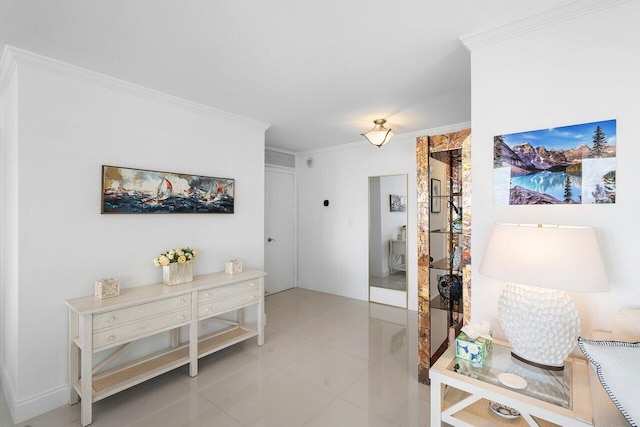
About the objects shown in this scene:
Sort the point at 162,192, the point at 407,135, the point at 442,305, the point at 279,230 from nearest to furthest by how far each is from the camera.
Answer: the point at 442,305 → the point at 162,192 → the point at 407,135 → the point at 279,230

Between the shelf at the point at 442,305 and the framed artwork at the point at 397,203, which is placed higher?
the framed artwork at the point at 397,203

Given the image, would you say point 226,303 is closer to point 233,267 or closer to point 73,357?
point 233,267

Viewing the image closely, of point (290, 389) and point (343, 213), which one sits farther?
point (343, 213)

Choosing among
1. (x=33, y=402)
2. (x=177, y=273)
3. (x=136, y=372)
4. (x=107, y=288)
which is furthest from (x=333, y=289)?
(x=33, y=402)

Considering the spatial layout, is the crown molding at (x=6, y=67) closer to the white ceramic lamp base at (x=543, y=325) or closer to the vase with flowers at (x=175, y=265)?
the vase with flowers at (x=175, y=265)

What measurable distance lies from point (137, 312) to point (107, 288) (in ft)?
0.97

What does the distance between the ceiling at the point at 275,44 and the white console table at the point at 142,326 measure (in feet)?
5.82

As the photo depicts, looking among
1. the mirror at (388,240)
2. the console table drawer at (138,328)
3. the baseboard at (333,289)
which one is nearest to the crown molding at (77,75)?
the console table drawer at (138,328)

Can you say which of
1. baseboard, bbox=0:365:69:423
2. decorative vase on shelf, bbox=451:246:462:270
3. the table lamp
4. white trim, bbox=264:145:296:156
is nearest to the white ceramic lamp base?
the table lamp

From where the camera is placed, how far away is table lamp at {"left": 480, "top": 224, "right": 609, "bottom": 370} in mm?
1249

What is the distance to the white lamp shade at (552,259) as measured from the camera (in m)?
1.23

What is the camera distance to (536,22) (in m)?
1.63

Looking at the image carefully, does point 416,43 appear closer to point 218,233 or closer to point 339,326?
point 218,233

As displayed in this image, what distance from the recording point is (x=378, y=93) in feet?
9.05
